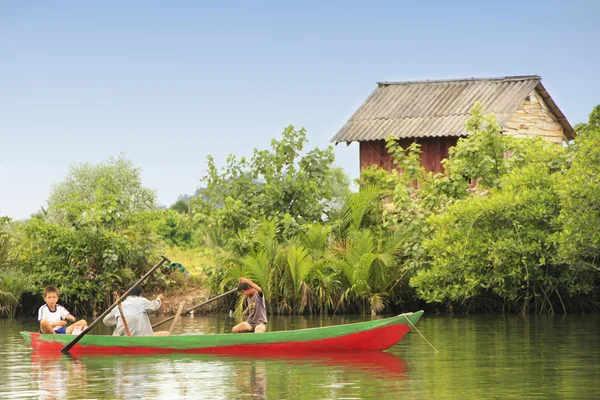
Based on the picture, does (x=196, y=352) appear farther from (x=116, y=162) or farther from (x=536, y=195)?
(x=116, y=162)

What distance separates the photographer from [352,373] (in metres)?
14.5

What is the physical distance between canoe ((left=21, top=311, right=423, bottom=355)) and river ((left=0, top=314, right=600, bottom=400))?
20 cm

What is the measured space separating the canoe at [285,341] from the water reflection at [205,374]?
0.59 ft

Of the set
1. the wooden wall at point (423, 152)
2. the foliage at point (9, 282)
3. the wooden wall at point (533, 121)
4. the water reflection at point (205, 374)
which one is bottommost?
the water reflection at point (205, 374)

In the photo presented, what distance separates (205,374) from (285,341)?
2476mm

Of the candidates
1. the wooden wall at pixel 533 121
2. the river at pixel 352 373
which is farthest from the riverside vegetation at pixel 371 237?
the wooden wall at pixel 533 121

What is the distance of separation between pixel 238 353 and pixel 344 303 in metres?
11.0

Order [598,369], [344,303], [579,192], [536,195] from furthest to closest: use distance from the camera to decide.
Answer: [344,303], [536,195], [579,192], [598,369]

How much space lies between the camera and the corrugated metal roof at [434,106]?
3553 cm

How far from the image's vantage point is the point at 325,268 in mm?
28406

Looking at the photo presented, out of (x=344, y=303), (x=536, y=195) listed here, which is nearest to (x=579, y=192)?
(x=536, y=195)

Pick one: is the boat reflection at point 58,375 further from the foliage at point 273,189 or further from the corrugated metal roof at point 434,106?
the corrugated metal roof at point 434,106

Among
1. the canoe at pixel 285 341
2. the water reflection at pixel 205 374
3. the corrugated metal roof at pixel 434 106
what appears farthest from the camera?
the corrugated metal roof at pixel 434 106

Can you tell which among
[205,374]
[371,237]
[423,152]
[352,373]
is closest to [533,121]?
[423,152]
